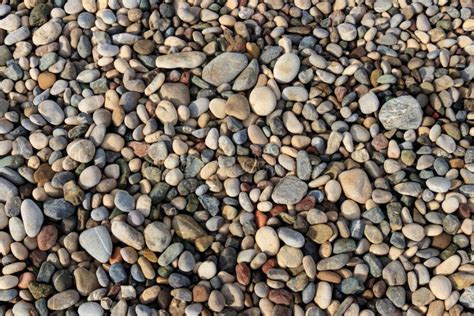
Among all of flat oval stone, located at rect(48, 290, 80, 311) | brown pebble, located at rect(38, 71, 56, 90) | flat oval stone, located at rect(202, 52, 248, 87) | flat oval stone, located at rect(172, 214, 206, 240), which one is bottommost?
flat oval stone, located at rect(48, 290, 80, 311)

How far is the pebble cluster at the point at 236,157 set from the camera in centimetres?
171

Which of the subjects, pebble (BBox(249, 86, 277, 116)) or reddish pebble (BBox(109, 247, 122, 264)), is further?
pebble (BBox(249, 86, 277, 116))

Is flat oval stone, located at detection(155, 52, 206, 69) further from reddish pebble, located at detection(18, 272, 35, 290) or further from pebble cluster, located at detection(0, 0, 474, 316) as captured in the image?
reddish pebble, located at detection(18, 272, 35, 290)

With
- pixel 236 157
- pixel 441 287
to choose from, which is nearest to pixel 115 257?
pixel 236 157

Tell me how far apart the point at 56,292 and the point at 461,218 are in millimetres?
1362

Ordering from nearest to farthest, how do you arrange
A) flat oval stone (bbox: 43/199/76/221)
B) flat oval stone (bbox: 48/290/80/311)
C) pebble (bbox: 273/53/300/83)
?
flat oval stone (bbox: 48/290/80/311)
flat oval stone (bbox: 43/199/76/221)
pebble (bbox: 273/53/300/83)

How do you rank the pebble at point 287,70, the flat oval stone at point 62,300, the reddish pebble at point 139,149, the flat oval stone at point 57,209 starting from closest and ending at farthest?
the flat oval stone at point 62,300 → the flat oval stone at point 57,209 → the reddish pebble at point 139,149 → the pebble at point 287,70

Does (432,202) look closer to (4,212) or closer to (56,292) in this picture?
(56,292)

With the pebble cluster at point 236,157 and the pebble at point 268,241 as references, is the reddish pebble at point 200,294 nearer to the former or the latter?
the pebble cluster at point 236,157

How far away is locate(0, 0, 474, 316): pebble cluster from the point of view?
1708 millimetres

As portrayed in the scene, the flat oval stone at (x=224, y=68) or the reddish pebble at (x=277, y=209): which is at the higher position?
the flat oval stone at (x=224, y=68)

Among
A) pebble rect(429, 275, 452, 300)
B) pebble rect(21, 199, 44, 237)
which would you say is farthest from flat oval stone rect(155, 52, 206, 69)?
pebble rect(429, 275, 452, 300)

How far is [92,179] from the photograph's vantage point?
72.2 inches

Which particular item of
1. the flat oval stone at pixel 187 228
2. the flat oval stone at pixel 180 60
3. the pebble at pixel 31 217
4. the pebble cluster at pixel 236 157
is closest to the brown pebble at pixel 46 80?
the pebble cluster at pixel 236 157
